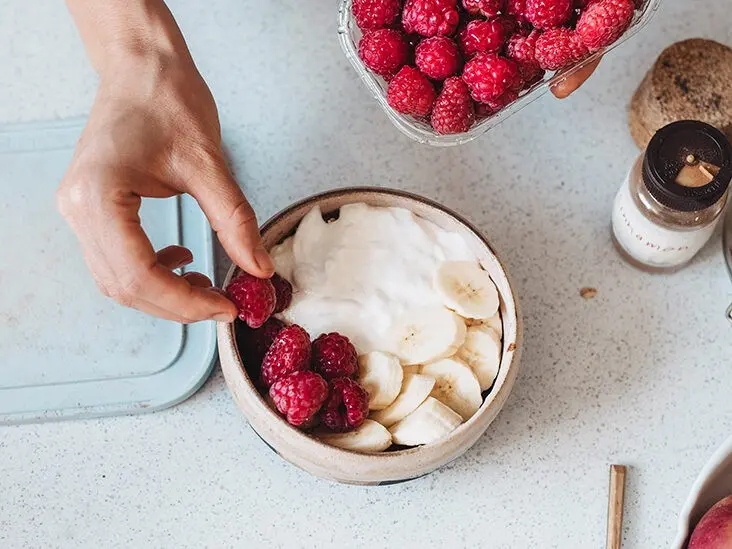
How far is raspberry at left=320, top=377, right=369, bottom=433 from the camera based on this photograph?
0.92m

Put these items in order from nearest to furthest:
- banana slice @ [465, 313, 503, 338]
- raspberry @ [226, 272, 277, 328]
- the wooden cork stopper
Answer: raspberry @ [226, 272, 277, 328] < banana slice @ [465, 313, 503, 338] < the wooden cork stopper

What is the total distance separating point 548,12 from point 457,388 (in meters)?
0.40

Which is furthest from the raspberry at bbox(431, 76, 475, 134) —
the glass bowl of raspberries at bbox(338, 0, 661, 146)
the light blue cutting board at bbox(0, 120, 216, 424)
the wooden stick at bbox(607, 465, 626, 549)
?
the wooden stick at bbox(607, 465, 626, 549)

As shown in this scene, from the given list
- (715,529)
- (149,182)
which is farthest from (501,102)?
(715,529)

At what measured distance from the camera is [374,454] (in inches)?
35.8

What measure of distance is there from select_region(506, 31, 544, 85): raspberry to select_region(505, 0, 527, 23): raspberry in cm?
2

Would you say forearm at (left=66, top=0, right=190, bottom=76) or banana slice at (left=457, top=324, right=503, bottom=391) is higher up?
forearm at (left=66, top=0, right=190, bottom=76)

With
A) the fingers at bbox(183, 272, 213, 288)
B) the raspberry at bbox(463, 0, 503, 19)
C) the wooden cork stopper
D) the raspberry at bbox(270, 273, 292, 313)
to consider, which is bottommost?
the raspberry at bbox(270, 273, 292, 313)

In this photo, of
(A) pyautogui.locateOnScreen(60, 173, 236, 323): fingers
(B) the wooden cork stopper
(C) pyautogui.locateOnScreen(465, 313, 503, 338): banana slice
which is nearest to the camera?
(A) pyautogui.locateOnScreen(60, 173, 236, 323): fingers

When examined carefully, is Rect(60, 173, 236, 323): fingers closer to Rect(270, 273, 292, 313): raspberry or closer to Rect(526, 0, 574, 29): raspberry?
Rect(270, 273, 292, 313): raspberry

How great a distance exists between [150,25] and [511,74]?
0.36 metres

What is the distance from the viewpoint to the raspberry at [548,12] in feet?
3.06

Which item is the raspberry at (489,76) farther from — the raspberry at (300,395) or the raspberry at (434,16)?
the raspberry at (300,395)

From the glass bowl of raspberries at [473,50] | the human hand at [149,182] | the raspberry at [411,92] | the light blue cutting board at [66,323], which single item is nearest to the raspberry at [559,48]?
the glass bowl of raspberries at [473,50]
